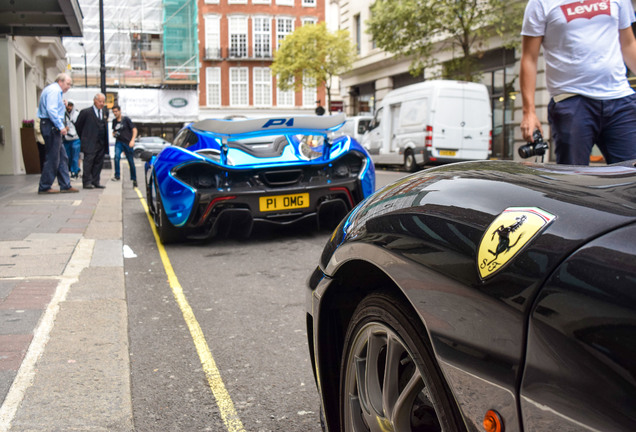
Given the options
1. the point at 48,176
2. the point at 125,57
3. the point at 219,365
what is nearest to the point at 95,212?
the point at 48,176

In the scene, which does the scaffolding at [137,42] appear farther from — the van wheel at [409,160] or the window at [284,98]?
the van wheel at [409,160]

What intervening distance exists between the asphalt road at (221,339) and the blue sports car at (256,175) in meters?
0.33

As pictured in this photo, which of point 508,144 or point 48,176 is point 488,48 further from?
point 48,176

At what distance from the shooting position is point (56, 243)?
5.87 metres

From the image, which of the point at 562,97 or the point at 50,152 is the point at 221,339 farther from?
the point at 50,152

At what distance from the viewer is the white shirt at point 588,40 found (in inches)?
146

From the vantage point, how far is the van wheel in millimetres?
19172

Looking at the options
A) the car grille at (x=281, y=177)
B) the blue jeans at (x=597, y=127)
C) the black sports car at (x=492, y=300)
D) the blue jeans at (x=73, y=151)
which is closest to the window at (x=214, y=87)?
the blue jeans at (x=73, y=151)

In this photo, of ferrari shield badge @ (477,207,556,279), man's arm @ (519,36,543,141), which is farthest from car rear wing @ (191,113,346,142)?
ferrari shield badge @ (477,207,556,279)

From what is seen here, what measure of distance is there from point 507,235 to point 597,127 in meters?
2.84

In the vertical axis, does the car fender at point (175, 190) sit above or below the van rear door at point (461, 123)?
below

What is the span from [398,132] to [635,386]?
1938cm

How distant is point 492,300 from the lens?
117 centimetres

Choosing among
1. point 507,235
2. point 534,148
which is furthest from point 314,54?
point 507,235
